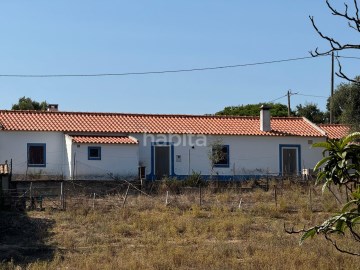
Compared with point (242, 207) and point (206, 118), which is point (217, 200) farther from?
point (206, 118)

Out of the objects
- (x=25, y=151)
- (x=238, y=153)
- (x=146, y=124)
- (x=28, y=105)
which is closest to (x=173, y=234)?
(x=25, y=151)

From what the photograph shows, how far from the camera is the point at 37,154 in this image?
28.9 m

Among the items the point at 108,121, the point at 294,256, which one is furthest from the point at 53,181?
the point at 294,256

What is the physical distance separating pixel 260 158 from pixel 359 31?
28186 millimetres

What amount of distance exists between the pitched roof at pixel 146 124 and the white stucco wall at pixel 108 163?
1890 mm

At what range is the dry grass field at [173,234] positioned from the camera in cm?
1390

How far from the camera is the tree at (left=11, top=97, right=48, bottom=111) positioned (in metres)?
55.4

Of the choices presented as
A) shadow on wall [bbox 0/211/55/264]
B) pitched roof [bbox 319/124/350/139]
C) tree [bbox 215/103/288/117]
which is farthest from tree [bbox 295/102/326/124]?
shadow on wall [bbox 0/211/55/264]

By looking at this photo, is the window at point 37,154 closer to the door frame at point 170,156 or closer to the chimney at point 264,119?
the door frame at point 170,156

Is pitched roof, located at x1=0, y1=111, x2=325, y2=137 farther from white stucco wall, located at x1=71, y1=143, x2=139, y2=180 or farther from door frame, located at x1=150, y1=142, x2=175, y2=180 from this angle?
white stucco wall, located at x1=71, y1=143, x2=139, y2=180

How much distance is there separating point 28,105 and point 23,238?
4002 cm

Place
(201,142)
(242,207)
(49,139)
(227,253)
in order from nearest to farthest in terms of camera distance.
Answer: (227,253) < (242,207) < (49,139) < (201,142)

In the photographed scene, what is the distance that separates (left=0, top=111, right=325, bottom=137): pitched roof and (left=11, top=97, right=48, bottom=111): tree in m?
24.2

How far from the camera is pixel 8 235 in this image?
17.6 meters
